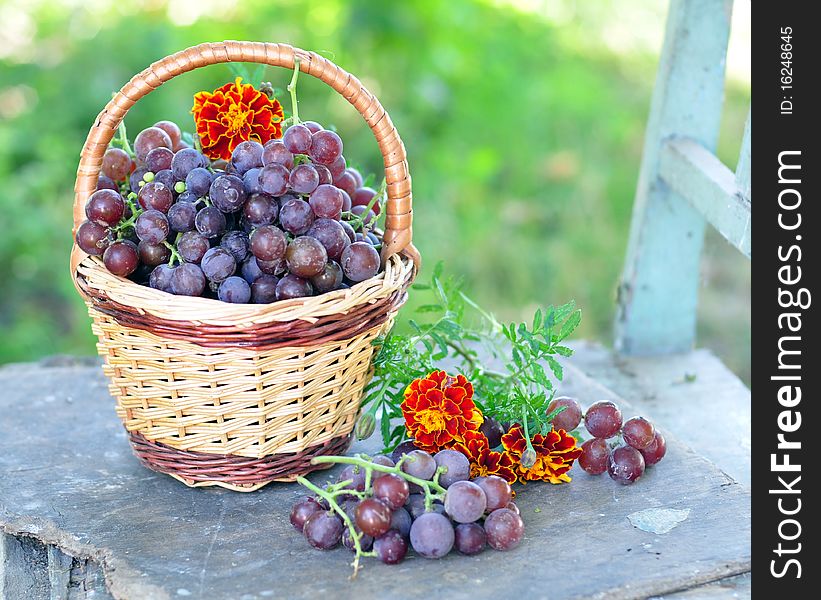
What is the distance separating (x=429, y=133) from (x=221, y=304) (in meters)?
2.88

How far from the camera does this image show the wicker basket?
1341 millimetres

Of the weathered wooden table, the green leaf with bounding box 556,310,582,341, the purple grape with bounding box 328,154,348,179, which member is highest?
the purple grape with bounding box 328,154,348,179

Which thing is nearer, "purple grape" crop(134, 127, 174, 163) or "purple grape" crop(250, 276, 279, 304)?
"purple grape" crop(250, 276, 279, 304)

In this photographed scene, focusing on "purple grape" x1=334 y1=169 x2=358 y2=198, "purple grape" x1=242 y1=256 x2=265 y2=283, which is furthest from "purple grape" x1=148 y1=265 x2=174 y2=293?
"purple grape" x1=334 y1=169 x2=358 y2=198

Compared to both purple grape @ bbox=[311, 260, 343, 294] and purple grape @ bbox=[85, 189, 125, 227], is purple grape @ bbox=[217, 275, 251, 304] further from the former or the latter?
purple grape @ bbox=[85, 189, 125, 227]

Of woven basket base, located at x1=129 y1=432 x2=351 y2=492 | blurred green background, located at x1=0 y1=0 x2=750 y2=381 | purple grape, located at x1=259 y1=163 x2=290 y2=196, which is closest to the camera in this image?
purple grape, located at x1=259 y1=163 x2=290 y2=196

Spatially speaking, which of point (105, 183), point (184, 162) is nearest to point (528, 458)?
point (184, 162)

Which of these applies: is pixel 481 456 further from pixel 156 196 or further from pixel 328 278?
pixel 156 196

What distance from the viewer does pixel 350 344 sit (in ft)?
4.72

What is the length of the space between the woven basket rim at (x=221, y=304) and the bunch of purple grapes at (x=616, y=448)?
1.29 feet

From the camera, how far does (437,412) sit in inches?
55.2

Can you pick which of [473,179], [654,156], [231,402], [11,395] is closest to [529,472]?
[231,402]
